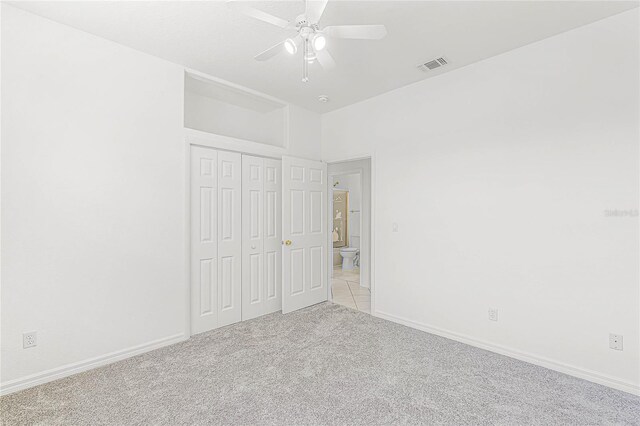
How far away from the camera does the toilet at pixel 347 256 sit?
22.2ft

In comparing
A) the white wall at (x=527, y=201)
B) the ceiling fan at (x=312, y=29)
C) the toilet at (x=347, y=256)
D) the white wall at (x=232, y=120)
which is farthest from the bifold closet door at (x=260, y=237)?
the toilet at (x=347, y=256)

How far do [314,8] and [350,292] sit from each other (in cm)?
414

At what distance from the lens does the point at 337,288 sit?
518 cm

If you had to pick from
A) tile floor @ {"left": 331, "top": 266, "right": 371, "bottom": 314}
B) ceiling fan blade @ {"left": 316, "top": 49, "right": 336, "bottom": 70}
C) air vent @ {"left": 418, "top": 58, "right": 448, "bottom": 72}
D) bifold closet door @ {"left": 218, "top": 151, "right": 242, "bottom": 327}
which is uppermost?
air vent @ {"left": 418, "top": 58, "right": 448, "bottom": 72}

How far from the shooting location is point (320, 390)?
216 cm

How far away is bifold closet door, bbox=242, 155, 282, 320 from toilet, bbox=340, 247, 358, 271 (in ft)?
9.81

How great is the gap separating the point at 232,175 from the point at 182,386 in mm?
2157

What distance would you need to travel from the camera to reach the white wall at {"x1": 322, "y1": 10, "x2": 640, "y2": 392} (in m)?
2.20

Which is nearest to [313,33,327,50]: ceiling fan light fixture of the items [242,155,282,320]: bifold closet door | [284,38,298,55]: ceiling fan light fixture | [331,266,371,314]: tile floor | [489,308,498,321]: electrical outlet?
[284,38,298,55]: ceiling fan light fixture

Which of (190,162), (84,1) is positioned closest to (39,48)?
(84,1)

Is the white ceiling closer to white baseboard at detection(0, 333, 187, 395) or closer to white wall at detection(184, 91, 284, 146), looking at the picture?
white wall at detection(184, 91, 284, 146)

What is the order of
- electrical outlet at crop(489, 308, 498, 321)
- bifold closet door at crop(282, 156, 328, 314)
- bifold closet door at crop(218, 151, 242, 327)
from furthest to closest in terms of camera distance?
1. bifold closet door at crop(282, 156, 328, 314)
2. bifold closet door at crop(218, 151, 242, 327)
3. electrical outlet at crop(489, 308, 498, 321)

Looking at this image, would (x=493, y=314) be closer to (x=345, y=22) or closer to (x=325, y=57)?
(x=325, y=57)

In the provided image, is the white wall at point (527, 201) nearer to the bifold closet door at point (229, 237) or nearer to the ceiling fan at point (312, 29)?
the ceiling fan at point (312, 29)
